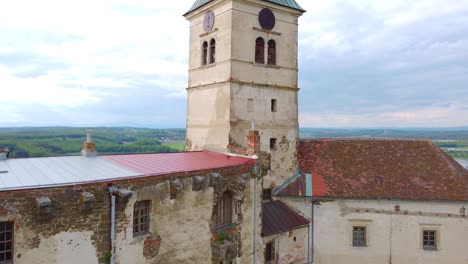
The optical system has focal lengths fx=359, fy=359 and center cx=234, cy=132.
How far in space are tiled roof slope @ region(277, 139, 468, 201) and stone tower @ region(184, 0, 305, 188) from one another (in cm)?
202

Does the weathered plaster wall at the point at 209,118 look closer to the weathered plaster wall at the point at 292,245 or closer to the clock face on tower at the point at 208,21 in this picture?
the clock face on tower at the point at 208,21

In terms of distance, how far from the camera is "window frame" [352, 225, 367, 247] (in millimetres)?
25016

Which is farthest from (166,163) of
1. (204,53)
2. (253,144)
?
(204,53)

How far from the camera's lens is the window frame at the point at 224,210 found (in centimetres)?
1825

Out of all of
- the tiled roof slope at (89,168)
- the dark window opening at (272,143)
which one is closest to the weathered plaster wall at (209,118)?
the dark window opening at (272,143)

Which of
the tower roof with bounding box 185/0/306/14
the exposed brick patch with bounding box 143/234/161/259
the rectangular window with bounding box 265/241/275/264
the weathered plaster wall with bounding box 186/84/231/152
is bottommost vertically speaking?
the rectangular window with bounding box 265/241/275/264

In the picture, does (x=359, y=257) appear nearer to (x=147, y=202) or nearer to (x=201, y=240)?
(x=201, y=240)

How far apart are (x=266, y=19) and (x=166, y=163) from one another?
13700mm

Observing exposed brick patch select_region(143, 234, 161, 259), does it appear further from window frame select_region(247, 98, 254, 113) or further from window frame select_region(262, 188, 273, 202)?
window frame select_region(247, 98, 254, 113)

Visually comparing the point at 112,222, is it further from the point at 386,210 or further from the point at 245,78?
the point at 386,210

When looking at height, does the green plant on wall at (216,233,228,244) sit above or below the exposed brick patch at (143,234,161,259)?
below

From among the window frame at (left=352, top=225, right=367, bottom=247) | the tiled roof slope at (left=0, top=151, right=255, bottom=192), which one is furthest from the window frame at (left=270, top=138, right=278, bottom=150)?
the window frame at (left=352, top=225, right=367, bottom=247)

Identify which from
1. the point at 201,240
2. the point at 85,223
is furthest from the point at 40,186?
the point at 201,240

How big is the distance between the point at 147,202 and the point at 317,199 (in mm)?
13975
